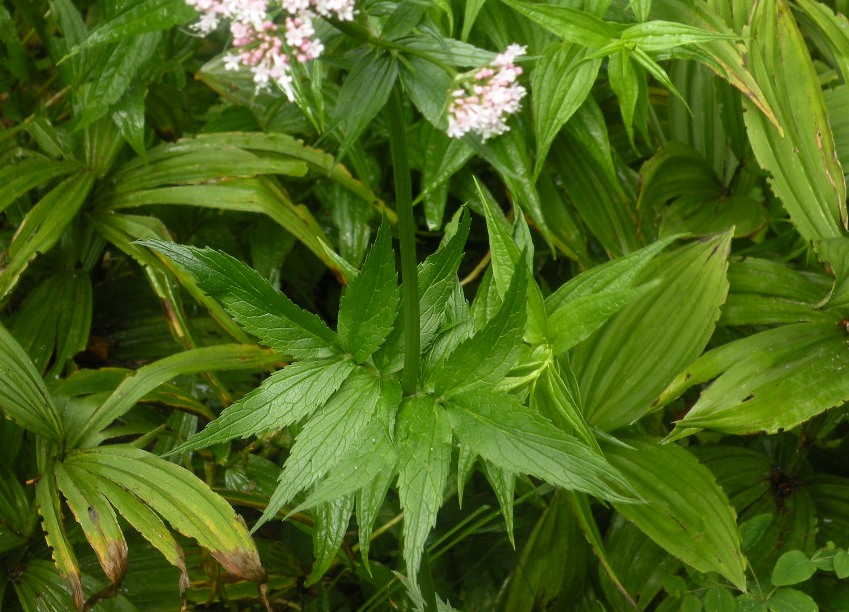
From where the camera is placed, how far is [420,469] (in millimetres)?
941

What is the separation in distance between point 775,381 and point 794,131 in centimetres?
46

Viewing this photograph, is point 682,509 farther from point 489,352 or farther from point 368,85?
point 368,85

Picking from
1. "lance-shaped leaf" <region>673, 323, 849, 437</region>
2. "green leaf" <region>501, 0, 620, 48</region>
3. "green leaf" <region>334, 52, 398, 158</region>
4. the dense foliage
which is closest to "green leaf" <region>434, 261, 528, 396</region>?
the dense foliage

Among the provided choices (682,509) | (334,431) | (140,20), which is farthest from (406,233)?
(682,509)

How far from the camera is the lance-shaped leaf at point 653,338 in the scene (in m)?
1.41

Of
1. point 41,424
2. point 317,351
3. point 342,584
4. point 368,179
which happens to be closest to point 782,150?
point 368,179

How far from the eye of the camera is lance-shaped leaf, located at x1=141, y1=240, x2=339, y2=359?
917 millimetres

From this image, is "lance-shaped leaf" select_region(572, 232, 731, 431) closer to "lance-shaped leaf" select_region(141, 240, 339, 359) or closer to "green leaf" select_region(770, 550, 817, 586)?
"green leaf" select_region(770, 550, 817, 586)

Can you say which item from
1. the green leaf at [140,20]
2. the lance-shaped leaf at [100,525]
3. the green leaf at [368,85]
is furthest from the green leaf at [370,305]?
the green leaf at [140,20]

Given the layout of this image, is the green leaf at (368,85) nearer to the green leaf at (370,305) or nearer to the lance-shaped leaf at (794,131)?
the green leaf at (370,305)

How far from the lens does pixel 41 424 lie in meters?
1.31

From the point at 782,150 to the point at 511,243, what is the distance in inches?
24.1

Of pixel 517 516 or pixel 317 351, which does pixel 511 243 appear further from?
pixel 517 516

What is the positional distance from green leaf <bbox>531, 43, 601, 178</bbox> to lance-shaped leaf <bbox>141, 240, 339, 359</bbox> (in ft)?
1.85
